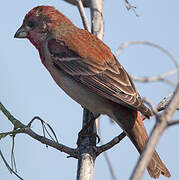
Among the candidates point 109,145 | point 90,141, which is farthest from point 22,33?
point 109,145

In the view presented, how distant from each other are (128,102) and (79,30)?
5.88 ft

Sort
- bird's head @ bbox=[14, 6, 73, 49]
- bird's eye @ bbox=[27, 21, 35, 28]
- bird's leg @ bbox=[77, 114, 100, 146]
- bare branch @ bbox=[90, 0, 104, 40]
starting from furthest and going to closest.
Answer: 1. bird's eye @ bbox=[27, 21, 35, 28]
2. bird's head @ bbox=[14, 6, 73, 49]
3. bare branch @ bbox=[90, 0, 104, 40]
4. bird's leg @ bbox=[77, 114, 100, 146]

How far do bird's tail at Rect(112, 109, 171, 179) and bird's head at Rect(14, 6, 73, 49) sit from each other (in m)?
2.05

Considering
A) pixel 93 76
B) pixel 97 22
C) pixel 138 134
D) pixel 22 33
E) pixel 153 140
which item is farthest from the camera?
pixel 22 33

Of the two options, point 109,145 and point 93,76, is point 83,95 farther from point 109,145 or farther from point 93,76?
point 109,145

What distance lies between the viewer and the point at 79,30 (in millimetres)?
6391

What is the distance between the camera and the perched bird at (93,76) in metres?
5.18

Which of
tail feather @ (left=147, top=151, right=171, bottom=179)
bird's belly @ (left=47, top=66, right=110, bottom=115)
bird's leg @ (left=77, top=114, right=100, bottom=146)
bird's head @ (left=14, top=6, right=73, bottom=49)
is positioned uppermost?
bird's head @ (left=14, top=6, right=73, bottom=49)

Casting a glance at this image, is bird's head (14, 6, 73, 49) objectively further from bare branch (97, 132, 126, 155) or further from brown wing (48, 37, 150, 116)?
bare branch (97, 132, 126, 155)

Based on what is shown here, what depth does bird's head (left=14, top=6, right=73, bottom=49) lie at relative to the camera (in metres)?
6.63

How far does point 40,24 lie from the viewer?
6750 mm

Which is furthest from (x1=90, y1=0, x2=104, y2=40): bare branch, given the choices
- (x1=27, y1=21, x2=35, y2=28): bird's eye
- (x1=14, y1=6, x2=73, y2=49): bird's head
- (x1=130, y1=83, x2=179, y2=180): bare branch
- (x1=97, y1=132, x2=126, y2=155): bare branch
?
(x1=130, y1=83, x2=179, y2=180): bare branch

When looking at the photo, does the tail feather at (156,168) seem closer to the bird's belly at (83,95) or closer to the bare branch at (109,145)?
the bare branch at (109,145)

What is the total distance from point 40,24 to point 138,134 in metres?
2.68
